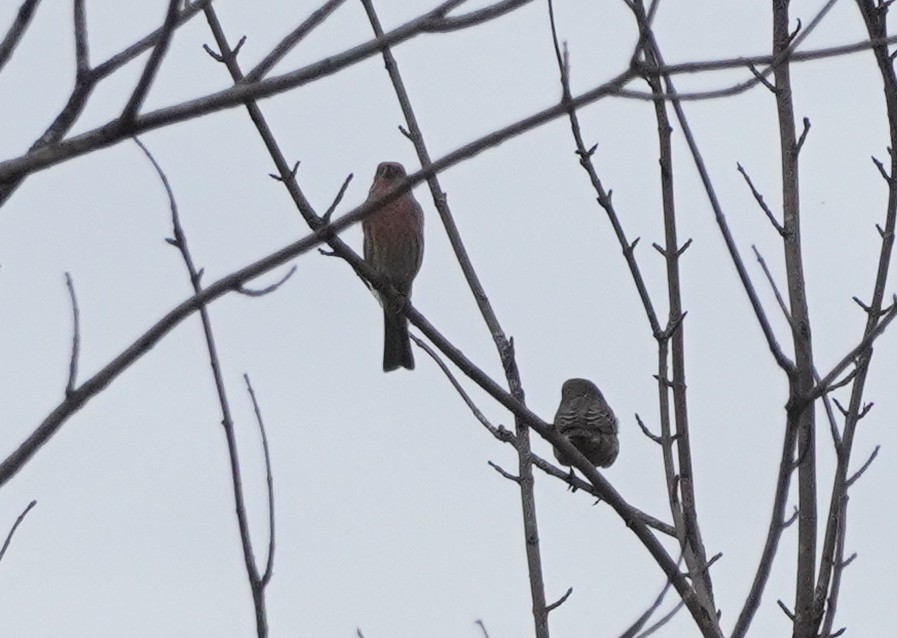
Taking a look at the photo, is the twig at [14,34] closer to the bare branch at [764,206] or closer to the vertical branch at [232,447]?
the vertical branch at [232,447]

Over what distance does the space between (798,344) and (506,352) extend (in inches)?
46.3

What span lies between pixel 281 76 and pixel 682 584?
1.70 metres

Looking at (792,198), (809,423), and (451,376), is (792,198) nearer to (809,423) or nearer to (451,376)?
(809,423)

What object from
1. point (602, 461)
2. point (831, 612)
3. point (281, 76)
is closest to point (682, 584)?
point (831, 612)

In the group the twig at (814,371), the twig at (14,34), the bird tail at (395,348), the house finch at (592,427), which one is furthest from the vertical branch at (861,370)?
the bird tail at (395,348)

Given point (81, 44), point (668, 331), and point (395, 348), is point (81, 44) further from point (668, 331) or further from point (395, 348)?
point (395, 348)

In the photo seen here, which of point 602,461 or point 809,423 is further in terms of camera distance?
point 602,461

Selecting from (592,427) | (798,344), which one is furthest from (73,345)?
(592,427)

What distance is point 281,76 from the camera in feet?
6.32

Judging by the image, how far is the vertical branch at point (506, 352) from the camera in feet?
11.5

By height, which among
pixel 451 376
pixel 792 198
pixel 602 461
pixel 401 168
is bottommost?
pixel 451 376

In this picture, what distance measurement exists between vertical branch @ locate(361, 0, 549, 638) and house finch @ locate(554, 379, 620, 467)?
3.44m

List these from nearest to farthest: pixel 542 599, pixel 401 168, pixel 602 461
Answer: pixel 542 599, pixel 602 461, pixel 401 168

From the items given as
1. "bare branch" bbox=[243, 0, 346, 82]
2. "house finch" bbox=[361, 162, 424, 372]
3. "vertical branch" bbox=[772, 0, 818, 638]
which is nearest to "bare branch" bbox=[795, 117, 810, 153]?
"vertical branch" bbox=[772, 0, 818, 638]
